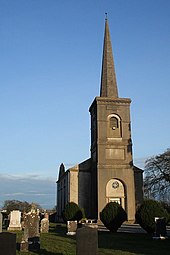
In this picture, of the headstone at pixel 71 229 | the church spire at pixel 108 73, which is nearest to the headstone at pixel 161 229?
the headstone at pixel 71 229

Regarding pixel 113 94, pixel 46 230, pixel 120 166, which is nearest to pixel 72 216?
pixel 46 230

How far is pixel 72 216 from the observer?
1265 inches

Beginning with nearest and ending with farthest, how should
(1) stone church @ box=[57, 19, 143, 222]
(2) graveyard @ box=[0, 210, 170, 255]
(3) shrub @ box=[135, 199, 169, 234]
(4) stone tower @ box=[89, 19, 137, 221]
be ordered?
(2) graveyard @ box=[0, 210, 170, 255] < (3) shrub @ box=[135, 199, 169, 234] < (4) stone tower @ box=[89, 19, 137, 221] < (1) stone church @ box=[57, 19, 143, 222]

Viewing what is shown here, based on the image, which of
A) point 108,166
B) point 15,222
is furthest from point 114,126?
point 15,222

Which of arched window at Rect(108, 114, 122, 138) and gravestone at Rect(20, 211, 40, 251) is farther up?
arched window at Rect(108, 114, 122, 138)

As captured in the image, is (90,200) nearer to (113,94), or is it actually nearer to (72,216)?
(72,216)

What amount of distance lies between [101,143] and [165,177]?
915 centimetres

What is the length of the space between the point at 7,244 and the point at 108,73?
1569 inches

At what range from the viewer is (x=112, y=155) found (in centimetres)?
4131

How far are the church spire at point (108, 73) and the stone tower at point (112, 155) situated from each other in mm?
264

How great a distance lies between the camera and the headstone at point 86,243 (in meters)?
8.88

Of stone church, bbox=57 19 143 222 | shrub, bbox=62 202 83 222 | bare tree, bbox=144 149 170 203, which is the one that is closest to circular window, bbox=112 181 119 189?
stone church, bbox=57 19 143 222

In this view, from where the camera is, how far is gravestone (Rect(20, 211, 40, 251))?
14005mm

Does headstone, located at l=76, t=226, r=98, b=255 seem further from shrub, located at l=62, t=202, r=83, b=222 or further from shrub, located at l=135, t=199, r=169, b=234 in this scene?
shrub, located at l=62, t=202, r=83, b=222
